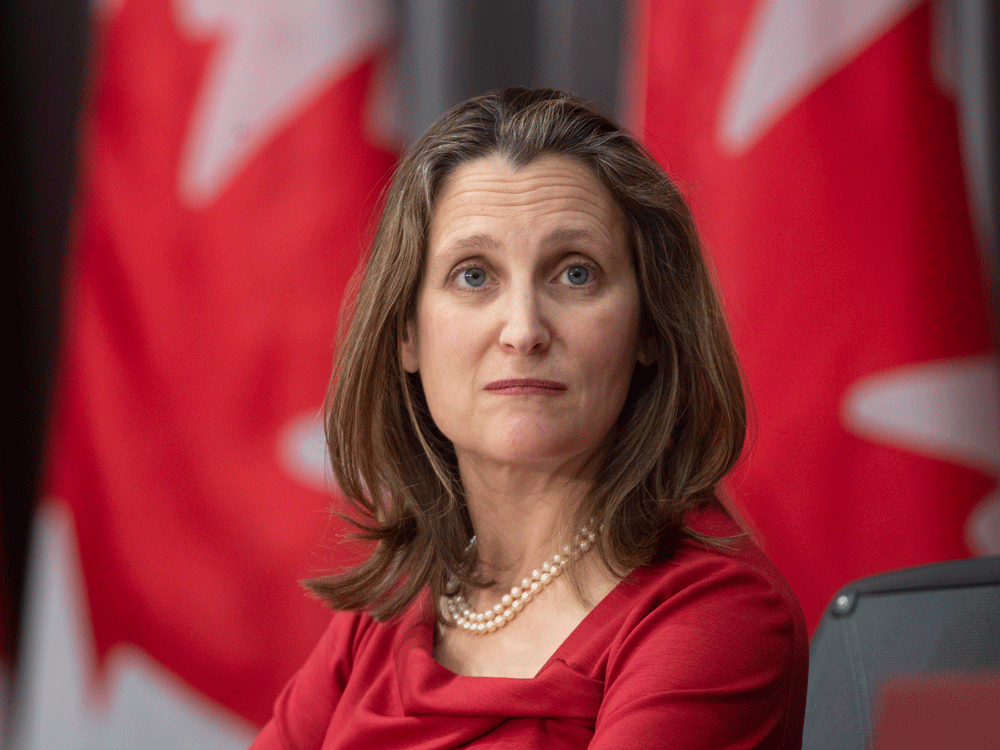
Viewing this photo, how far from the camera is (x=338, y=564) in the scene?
77.1 inches

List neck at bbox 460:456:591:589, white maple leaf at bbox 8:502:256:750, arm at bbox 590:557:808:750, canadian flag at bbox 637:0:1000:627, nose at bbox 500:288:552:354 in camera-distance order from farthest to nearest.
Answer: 1. white maple leaf at bbox 8:502:256:750
2. canadian flag at bbox 637:0:1000:627
3. neck at bbox 460:456:591:589
4. nose at bbox 500:288:552:354
5. arm at bbox 590:557:808:750

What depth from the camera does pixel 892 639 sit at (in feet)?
3.23

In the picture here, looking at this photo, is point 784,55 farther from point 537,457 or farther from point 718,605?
point 718,605

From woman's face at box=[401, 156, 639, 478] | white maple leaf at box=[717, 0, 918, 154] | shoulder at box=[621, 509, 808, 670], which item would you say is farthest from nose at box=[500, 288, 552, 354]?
white maple leaf at box=[717, 0, 918, 154]

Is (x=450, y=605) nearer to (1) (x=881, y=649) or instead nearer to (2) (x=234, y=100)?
(1) (x=881, y=649)

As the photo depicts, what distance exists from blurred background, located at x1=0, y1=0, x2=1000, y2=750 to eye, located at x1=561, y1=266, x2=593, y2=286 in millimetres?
818

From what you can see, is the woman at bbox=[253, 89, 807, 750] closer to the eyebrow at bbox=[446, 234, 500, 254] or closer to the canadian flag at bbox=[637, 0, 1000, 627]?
the eyebrow at bbox=[446, 234, 500, 254]

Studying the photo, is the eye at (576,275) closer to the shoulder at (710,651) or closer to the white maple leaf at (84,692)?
the shoulder at (710,651)

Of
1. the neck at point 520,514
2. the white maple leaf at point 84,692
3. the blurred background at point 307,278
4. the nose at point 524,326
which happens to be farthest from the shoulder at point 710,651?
the white maple leaf at point 84,692

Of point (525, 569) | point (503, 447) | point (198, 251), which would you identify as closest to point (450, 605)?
point (525, 569)

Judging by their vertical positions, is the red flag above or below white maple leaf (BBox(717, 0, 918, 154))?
below

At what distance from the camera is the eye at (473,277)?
1117 mm

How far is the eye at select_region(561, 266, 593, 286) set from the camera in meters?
1.10

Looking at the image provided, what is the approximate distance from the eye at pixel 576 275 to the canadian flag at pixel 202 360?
1.01m
